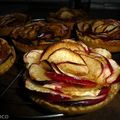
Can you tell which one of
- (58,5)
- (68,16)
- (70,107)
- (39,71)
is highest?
(39,71)

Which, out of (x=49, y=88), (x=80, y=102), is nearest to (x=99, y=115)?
(x=80, y=102)

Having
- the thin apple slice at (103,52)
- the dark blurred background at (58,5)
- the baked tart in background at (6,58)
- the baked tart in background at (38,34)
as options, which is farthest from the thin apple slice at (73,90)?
the dark blurred background at (58,5)

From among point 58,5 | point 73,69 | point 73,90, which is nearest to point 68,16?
point 58,5

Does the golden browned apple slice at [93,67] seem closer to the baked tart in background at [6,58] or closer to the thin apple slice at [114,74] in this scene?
the thin apple slice at [114,74]

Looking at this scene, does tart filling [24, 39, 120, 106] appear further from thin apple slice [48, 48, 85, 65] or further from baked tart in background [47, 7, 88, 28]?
baked tart in background [47, 7, 88, 28]

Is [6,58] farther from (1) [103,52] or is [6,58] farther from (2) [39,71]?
(1) [103,52]

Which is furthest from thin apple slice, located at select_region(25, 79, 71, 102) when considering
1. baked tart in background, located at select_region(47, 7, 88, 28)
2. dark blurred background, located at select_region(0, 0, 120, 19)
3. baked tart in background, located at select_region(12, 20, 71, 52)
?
dark blurred background, located at select_region(0, 0, 120, 19)
